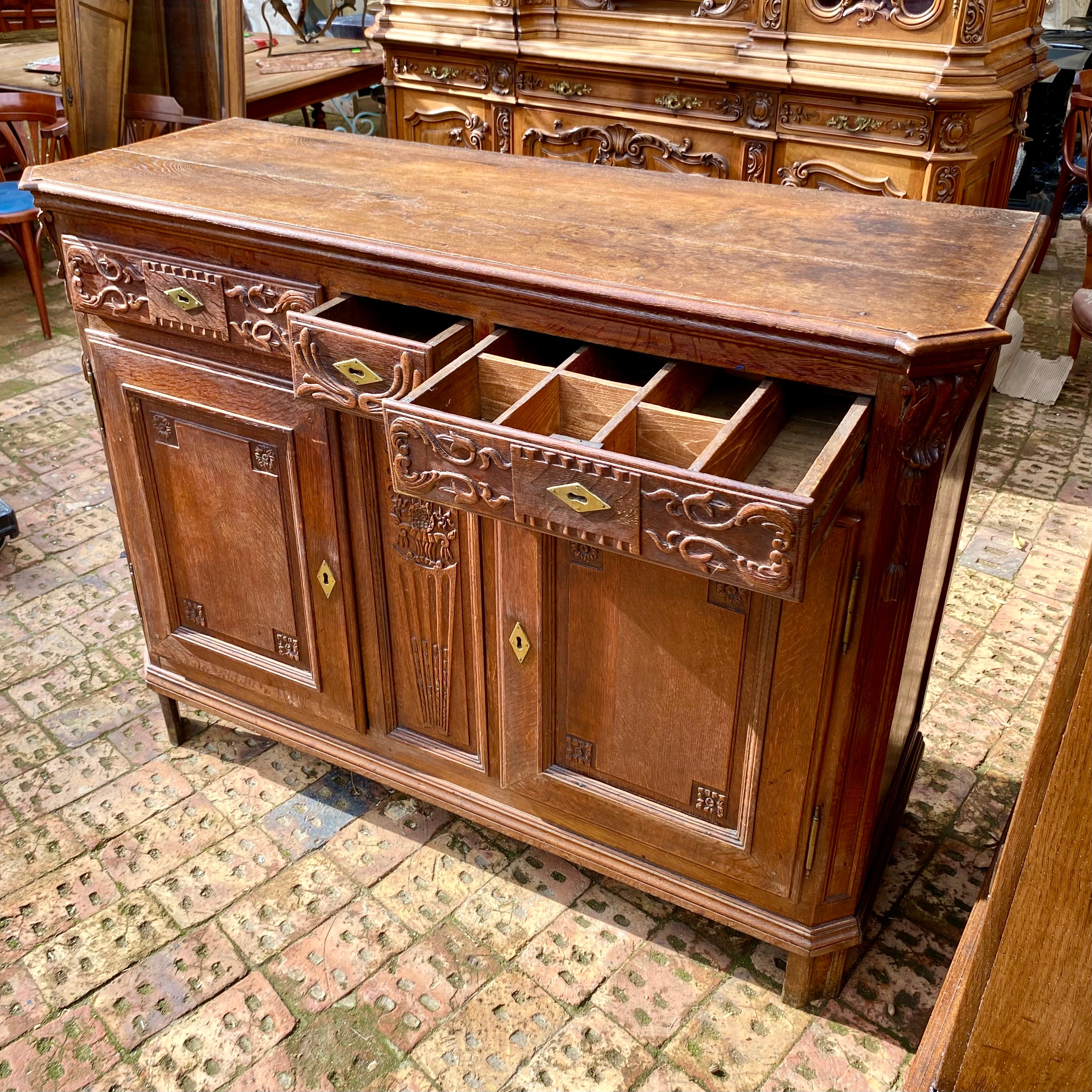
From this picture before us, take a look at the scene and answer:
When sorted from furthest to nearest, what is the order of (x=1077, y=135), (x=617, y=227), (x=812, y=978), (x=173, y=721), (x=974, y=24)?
1. (x=1077, y=135)
2. (x=974, y=24)
3. (x=173, y=721)
4. (x=812, y=978)
5. (x=617, y=227)

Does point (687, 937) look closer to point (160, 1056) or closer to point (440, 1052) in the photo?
point (440, 1052)

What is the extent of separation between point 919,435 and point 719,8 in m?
2.96

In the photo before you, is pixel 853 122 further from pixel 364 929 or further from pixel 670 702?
pixel 364 929

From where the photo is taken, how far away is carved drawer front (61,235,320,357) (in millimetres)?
1818

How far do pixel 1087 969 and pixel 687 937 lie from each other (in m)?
1.28

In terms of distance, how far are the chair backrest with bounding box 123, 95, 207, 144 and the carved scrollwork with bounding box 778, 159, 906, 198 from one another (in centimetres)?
215

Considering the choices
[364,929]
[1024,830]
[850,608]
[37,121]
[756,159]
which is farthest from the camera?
[37,121]

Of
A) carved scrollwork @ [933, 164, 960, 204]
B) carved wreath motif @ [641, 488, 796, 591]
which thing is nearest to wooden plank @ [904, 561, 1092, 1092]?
carved wreath motif @ [641, 488, 796, 591]

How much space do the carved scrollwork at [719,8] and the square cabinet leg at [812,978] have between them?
10.6 feet

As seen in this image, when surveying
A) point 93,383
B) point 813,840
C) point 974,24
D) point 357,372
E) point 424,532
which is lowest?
point 813,840

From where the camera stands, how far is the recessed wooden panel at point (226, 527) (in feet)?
6.69

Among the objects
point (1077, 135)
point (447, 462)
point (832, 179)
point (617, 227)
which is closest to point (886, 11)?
point (832, 179)

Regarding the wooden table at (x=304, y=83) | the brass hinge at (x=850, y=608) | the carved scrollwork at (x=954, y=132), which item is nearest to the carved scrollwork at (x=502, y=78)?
the wooden table at (x=304, y=83)

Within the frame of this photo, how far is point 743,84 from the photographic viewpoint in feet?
12.4
